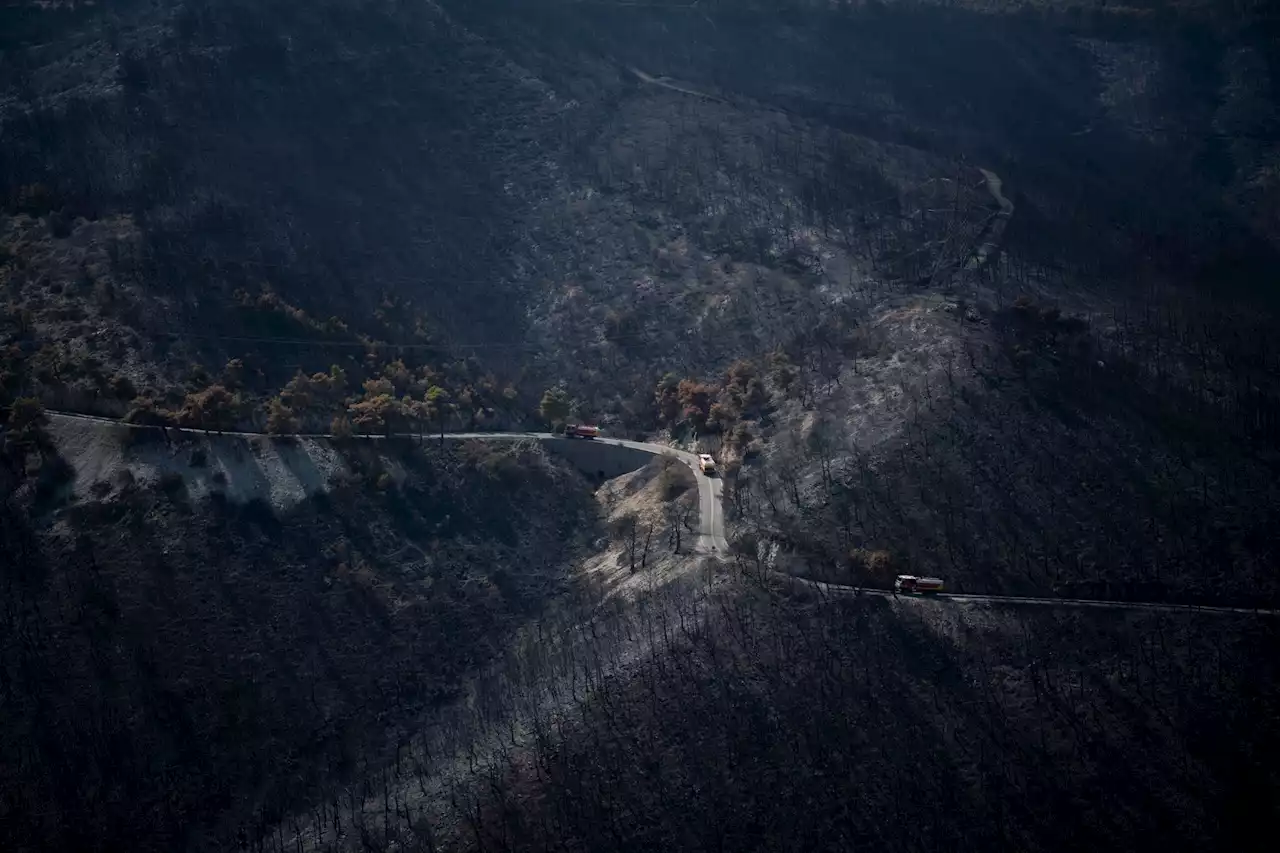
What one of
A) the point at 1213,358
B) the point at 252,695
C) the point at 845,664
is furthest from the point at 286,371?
the point at 1213,358

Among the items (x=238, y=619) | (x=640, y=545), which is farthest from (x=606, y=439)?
(x=238, y=619)

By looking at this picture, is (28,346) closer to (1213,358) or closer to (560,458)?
(560,458)

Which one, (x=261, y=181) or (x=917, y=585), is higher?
(x=261, y=181)

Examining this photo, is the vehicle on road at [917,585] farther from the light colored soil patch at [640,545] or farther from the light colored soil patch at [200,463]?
the light colored soil patch at [200,463]

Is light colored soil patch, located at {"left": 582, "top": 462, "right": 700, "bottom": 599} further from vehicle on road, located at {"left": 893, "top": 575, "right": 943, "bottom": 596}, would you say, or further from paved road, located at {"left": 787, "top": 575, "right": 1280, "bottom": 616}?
vehicle on road, located at {"left": 893, "top": 575, "right": 943, "bottom": 596}

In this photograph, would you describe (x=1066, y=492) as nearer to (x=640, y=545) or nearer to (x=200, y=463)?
(x=640, y=545)

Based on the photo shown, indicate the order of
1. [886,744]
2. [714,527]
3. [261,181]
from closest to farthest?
[886,744], [714,527], [261,181]
